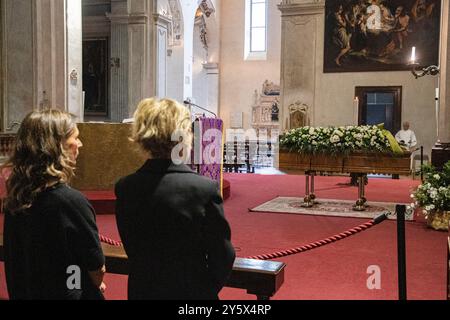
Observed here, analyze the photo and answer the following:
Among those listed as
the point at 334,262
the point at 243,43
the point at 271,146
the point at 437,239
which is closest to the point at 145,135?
A: the point at 334,262

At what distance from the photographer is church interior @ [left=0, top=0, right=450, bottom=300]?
4.72 meters

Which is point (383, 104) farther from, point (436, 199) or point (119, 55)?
point (436, 199)

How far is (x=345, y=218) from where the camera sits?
285 inches

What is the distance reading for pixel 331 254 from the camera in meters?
5.29

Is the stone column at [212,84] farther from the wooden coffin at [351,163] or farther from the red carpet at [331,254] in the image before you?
the wooden coffin at [351,163]

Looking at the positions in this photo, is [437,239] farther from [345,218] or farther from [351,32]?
[351,32]

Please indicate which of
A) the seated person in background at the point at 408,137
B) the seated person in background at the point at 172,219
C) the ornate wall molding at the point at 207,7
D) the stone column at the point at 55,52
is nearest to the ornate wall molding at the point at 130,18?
the stone column at the point at 55,52

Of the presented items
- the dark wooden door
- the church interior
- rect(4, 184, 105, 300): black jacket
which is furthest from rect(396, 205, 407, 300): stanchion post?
the dark wooden door

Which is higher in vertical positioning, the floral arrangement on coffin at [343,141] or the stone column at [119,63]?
the stone column at [119,63]

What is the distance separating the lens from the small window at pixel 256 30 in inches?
1010

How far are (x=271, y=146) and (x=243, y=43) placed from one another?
6194 millimetres

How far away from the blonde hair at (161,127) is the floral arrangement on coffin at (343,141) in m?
5.76

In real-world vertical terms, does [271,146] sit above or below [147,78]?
below
